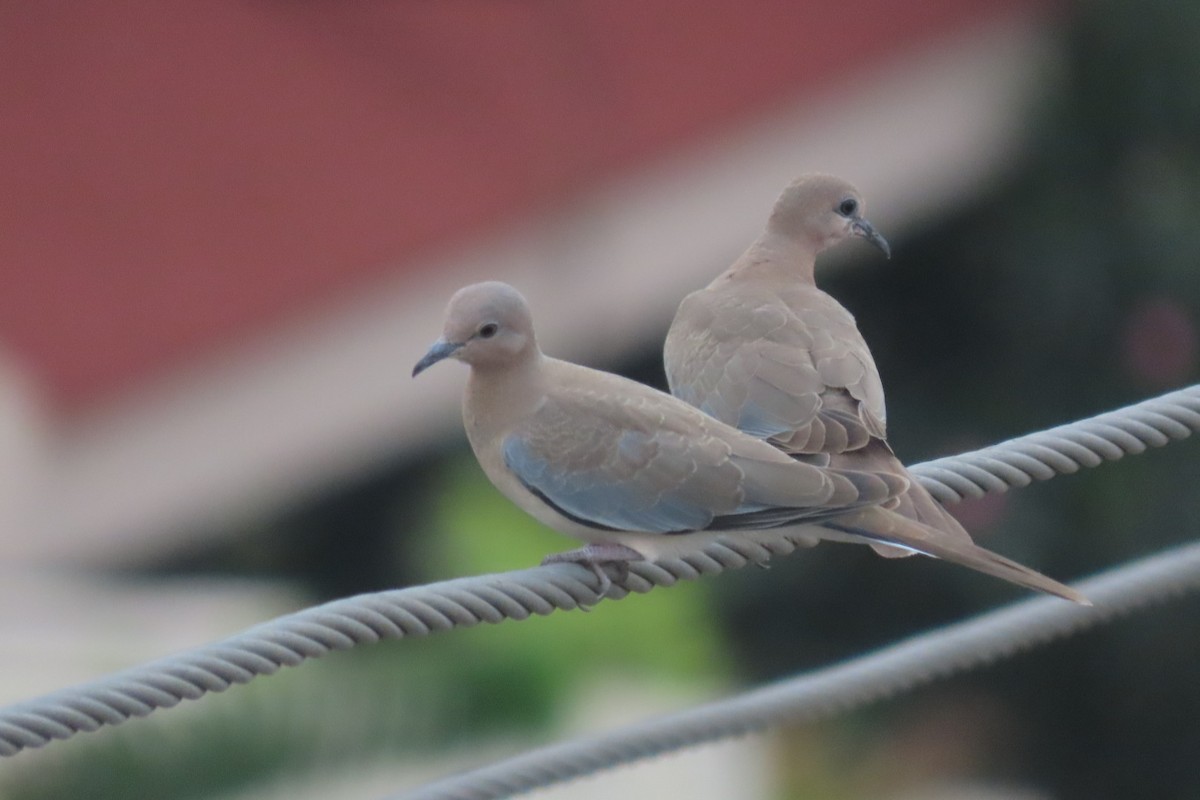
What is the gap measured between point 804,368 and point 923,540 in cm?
72

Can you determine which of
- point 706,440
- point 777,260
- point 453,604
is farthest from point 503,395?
point 777,260

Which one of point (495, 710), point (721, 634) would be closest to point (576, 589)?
point (495, 710)

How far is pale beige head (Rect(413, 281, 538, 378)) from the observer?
3.48m

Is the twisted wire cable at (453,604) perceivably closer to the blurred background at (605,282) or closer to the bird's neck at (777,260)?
the bird's neck at (777,260)

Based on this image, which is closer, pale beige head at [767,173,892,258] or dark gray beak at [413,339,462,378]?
dark gray beak at [413,339,462,378]

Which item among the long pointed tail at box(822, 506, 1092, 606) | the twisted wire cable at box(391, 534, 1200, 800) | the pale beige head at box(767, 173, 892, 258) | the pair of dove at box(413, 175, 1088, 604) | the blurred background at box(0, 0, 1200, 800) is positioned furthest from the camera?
the blurred background at box(0, 0, 1200, 800)

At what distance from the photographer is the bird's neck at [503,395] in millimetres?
3488

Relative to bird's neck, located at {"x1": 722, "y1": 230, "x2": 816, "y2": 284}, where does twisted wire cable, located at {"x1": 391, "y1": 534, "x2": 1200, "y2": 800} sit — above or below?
below

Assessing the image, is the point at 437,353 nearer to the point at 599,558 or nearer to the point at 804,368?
the point at 599,558

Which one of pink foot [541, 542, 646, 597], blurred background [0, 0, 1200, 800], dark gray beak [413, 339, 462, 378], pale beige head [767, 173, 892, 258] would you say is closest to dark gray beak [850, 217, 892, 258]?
pale beige head [767, 173, 892, 258]

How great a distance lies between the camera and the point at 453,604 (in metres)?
2.71

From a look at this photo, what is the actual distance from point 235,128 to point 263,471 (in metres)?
1.73

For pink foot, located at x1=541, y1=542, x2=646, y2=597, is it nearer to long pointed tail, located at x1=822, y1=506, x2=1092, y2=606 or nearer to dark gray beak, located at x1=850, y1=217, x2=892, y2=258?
long pointed tail, located at x1=822, y1=506, x2=1092, y2=606

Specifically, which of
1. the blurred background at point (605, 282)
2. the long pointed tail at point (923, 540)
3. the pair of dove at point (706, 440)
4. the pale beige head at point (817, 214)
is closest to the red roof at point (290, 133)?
the blurred background at point (605, 282)
